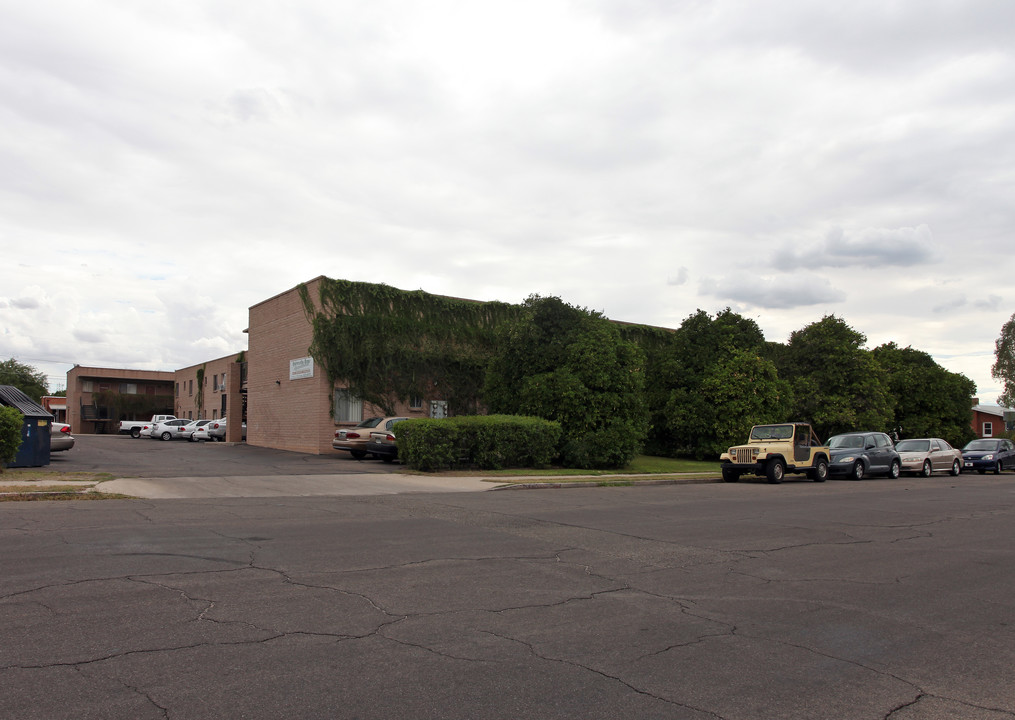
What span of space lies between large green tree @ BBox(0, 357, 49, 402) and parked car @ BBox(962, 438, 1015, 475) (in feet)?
270

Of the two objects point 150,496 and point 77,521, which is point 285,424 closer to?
point 150,496

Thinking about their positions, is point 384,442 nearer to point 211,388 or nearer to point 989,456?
point 989,456

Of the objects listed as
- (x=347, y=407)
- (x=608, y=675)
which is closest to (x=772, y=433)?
(x=347, y=407)

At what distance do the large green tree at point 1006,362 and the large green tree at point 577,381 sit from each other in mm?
49418

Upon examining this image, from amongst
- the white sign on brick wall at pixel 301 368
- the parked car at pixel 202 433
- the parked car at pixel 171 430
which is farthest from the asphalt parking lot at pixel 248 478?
the parked car at pixel 171 430

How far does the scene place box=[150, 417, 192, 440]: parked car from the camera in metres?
46.7

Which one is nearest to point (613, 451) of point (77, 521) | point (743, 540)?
point (743, 540)

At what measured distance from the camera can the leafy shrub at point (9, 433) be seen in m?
18.0

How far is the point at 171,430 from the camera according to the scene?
47250 mm

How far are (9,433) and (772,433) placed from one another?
20.9 metres

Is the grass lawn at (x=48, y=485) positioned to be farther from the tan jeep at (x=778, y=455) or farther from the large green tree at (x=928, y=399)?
the large green tree at (x=928, y=399)

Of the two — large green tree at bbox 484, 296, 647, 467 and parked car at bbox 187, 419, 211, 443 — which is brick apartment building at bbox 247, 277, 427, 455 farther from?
parked car at bbox 187, 419, 211, 443

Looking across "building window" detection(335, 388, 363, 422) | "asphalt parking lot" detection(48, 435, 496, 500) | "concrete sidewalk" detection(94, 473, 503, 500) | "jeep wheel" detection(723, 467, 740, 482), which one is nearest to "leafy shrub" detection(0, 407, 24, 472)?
"asphalt parking lot" detection(48, 435, 496, 500)

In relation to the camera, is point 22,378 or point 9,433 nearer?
point 9,433
